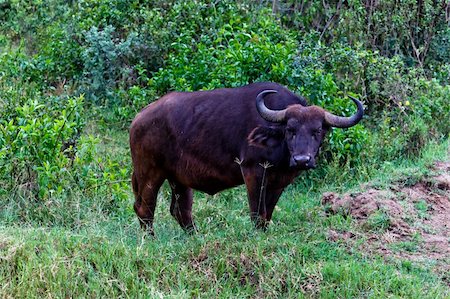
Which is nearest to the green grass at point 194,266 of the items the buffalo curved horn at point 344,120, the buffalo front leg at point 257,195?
the buffalo front leg at point 257,195

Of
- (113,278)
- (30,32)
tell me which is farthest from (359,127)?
(30,32)

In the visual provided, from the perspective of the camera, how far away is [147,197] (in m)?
6.81

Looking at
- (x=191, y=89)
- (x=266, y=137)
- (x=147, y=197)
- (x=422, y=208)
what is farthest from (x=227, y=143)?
(x=191, y=89)

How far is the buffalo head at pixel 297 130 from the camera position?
5965mm

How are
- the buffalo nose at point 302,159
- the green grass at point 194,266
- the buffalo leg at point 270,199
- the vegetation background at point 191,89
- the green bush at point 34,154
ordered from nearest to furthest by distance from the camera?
1. the green grass at point 194,266
2. the vegetation background at point 191,89
3. the buffalo nose at point 302,159
4. the buffalo leg at point 270,199
5. the green bush at point 34,154

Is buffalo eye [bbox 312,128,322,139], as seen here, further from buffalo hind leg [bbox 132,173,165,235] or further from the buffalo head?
buffalo hind leg [bbox 132,173,165,235]

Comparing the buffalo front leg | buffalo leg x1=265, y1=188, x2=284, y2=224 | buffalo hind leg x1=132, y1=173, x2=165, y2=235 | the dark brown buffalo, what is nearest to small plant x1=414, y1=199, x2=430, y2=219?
the dark brown buffalo

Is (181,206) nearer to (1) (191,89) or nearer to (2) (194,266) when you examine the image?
(2) (194,266)

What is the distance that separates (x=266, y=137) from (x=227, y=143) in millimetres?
406

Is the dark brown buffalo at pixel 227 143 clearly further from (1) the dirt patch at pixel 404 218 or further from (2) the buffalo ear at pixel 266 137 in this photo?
(1) the dirt patch at pixel 404 218

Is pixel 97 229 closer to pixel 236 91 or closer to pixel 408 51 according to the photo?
pixel 236 91

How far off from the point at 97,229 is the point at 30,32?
22.4ft

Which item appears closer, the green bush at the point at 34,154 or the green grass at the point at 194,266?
the green grass at the point at 194,266

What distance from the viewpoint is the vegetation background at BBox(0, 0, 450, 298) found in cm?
534
